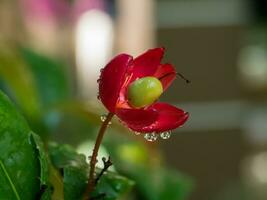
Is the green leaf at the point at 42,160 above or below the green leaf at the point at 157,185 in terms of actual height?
above

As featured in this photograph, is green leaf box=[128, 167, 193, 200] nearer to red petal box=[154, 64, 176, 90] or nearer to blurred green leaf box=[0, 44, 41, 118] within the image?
blurred green leaf box=[0, 44, 41, 118]

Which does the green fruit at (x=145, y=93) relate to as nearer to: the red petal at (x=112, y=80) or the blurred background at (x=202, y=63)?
the red petal at (x=112, y=80)

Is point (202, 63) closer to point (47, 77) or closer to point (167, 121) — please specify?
point (47, 77)

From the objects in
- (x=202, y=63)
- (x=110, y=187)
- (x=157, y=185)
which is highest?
(x=110, y=187)

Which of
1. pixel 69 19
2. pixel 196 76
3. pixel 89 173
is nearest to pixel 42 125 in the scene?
pixel 89 173

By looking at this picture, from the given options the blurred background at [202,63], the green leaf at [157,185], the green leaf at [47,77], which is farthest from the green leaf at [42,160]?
the blurred background at [202,63]

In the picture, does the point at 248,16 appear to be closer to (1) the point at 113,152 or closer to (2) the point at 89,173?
(1) the point at 113,152

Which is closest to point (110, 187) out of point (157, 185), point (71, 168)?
point (71, 168)
